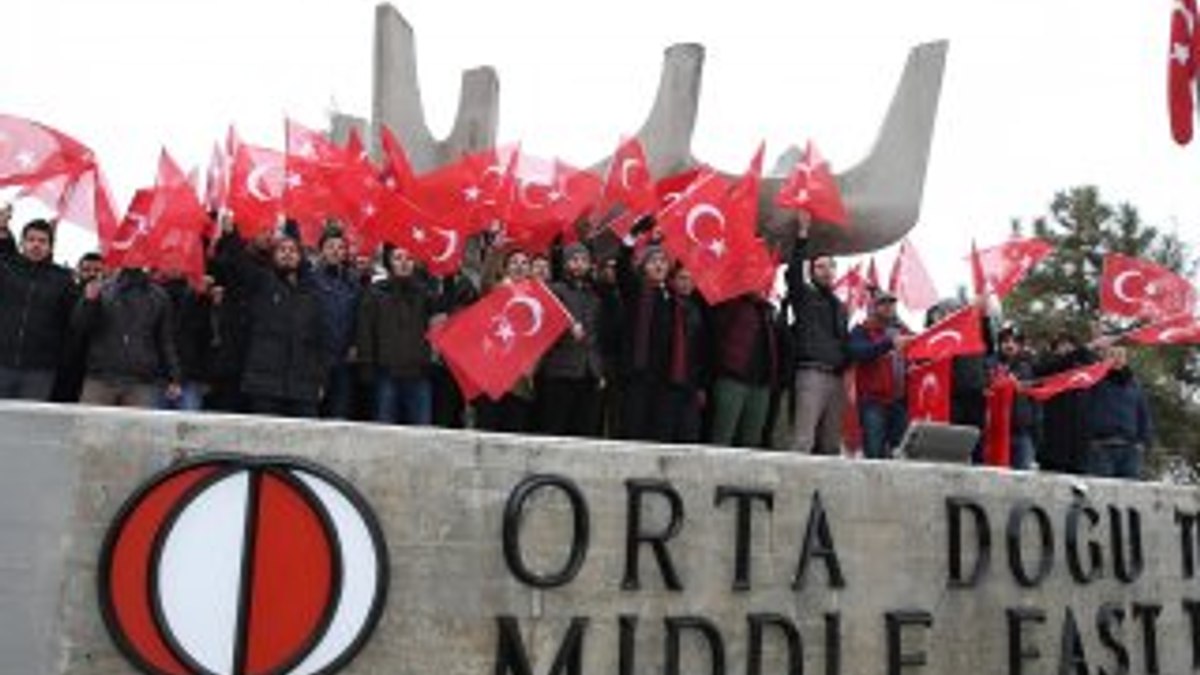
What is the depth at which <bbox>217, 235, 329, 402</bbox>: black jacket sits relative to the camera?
8938mm

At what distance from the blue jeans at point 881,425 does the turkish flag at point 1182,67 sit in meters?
3.21

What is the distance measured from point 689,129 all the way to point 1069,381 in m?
3.89

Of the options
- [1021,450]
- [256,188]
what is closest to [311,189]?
[256,188]

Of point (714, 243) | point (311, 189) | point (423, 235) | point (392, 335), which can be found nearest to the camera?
point (392, 335)

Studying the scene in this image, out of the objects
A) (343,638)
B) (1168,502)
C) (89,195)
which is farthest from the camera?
(1168,502)

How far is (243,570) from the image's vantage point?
6766 millimetres

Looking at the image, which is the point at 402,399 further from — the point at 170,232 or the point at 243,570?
the point at 243,570

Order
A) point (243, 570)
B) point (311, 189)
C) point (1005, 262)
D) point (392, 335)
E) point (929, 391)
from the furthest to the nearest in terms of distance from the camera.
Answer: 1. point (1005, 262)
2. point (929, 391)
3. point (311, 189)
4. point (392, 335)
5. point (243, 570)

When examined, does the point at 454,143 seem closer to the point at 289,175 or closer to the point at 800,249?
the point at 289,175

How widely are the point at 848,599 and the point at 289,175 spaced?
16.3ft

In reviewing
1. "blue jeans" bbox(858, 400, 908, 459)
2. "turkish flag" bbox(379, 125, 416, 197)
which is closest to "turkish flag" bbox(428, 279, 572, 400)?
"turkish flag" bbox(379, 125, 416, 197)

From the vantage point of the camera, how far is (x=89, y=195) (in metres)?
10.3

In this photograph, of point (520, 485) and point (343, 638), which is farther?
point (520, 485)

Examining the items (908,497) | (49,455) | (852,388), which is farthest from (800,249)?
(49,455)
